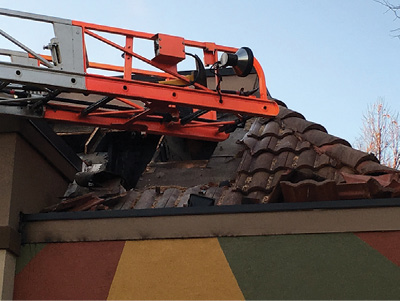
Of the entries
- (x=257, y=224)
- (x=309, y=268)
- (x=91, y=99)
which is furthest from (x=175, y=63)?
(x=91, y=99)

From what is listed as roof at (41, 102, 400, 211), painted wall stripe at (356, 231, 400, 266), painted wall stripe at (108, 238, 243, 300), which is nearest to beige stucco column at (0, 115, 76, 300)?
roof at (41, 102, 400, 211)

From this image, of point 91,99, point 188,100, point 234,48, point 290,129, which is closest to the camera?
point 188,100

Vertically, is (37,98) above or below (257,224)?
above

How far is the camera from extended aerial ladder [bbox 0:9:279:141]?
7.27m

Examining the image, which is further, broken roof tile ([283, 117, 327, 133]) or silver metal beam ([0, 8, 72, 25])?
broken roof tile ([283, 117, 327, 133])

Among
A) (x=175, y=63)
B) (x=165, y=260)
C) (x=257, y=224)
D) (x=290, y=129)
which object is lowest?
(x=165, y=260)

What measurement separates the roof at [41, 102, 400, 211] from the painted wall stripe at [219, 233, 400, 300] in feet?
1.63

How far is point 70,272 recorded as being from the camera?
7.18 meters

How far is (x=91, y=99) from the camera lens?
504 inches

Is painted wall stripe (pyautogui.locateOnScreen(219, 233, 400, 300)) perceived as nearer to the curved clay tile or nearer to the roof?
the roof

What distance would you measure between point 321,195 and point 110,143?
5.40m

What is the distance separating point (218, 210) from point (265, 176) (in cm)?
214

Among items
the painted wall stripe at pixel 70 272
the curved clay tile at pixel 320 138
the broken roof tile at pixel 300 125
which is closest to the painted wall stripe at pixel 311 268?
the painted wall stripe at pixel 70 272

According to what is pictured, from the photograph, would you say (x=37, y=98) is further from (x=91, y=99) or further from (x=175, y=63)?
(x=91, y=99)
